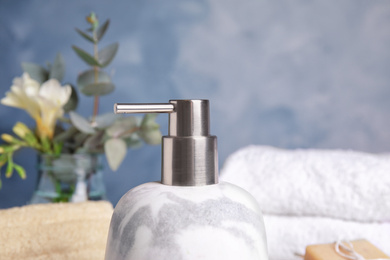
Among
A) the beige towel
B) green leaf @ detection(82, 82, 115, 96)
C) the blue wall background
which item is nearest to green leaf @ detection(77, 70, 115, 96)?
green leaf @ detection(82, 82, 115, 96)

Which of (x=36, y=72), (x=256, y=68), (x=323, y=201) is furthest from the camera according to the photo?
(x=256, y=68)

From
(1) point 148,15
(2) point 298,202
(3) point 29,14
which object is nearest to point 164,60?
(1) point 148,15

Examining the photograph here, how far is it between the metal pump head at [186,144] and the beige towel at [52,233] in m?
0.16

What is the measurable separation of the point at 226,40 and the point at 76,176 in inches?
14.9

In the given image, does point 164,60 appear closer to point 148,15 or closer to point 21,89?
point 148,15

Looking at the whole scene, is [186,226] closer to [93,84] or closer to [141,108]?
[141,108]

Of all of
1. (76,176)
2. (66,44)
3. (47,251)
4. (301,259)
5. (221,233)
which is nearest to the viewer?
(221,233)

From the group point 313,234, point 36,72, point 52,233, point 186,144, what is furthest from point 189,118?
point 36,72

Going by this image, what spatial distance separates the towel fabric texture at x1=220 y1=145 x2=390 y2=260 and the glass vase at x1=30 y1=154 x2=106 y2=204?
0.23 m

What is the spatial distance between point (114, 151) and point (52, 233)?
0.65ft

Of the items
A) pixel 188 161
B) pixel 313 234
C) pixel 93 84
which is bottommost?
pixel 313 234

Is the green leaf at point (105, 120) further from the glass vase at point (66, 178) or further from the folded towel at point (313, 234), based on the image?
the folded towel at point (313, 234)

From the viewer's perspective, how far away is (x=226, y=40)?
2.41 feet

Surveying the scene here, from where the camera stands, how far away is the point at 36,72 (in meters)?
0.59
